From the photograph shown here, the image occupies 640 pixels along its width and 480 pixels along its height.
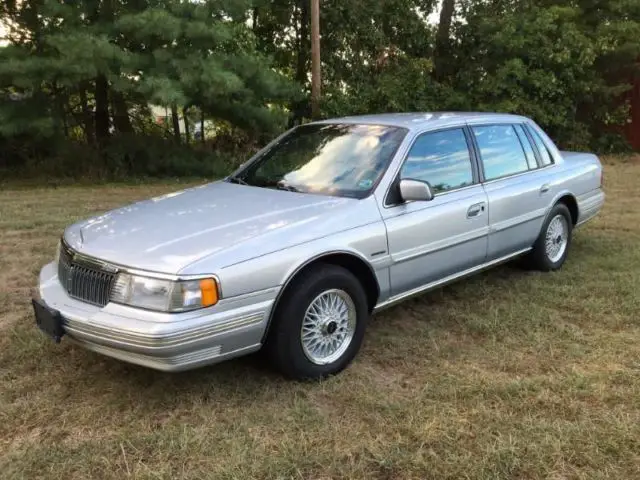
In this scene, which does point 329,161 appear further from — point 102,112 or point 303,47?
point 303,47

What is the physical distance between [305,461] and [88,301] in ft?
4.71

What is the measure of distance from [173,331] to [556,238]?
4043 millimetres

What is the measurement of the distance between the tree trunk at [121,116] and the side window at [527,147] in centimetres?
901

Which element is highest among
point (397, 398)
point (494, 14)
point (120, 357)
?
point (494, 14)

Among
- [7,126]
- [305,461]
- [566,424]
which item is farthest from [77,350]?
[7,126]

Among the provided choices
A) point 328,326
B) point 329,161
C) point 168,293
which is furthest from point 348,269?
point 168,293

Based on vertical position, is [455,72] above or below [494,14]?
below

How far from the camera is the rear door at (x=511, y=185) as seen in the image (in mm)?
4883

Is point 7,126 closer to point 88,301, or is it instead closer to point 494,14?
point 88,301

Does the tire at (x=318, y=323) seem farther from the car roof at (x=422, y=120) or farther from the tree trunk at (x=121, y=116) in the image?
the tree trunk at (x=121, y=116)

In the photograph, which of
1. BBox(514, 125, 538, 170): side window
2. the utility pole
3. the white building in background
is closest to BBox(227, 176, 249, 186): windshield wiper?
BBox(514, 125, 538, 170): side window

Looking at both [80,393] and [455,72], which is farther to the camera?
[455,72]

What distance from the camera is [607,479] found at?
2.74m

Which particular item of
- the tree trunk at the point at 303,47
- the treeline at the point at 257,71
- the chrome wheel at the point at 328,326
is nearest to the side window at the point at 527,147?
the chrome wheel at the point at 328,326
